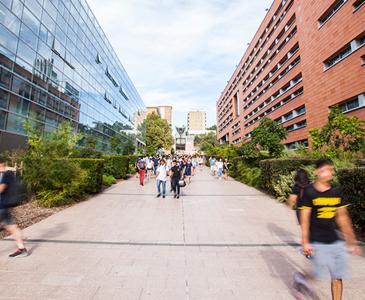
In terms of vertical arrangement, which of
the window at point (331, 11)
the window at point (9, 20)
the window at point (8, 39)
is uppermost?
the window at point (331, 11)

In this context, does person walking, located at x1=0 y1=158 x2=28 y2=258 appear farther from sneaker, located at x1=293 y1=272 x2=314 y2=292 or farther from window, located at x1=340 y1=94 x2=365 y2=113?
window, located at x1=340 y1=94 x2=365 y2=113

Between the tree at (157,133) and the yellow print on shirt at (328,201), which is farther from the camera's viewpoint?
the tree at (157,133)

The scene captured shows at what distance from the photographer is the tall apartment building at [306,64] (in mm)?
18312

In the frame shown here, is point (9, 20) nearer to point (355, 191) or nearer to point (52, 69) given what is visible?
point (52, 69)

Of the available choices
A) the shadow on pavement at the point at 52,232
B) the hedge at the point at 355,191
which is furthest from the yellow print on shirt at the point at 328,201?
Result: the shadow on pavement at the point at 52,232

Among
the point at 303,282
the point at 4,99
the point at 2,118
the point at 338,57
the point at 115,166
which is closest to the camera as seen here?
the point at 303,282

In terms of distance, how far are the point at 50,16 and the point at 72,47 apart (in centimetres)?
420

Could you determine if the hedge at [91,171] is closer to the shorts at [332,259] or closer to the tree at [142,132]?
the shorts at [332,259]

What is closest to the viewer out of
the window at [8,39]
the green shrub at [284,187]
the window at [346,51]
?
the green shrub at [284,187]

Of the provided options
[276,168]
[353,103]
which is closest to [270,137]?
[276,168]

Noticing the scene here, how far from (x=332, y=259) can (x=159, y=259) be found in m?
2.59

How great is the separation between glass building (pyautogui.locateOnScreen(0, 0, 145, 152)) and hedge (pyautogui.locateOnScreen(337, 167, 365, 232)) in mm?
16935

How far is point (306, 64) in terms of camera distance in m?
25.7

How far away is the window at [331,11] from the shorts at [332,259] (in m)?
25.3
